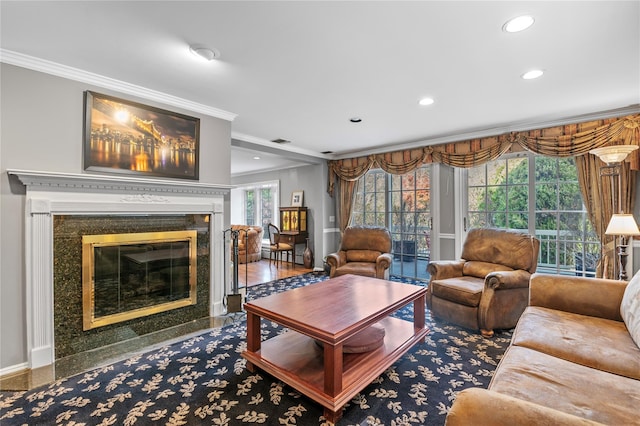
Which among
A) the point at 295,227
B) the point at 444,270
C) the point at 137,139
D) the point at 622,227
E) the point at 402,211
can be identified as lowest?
the point at 444,270

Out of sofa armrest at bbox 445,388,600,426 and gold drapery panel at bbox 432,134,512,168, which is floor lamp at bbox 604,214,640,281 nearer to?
gold drapery panel at bbox 432,134,512,168

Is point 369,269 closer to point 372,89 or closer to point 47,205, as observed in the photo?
point 372,89

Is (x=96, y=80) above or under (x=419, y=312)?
above

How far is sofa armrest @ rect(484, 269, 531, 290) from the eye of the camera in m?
2.69

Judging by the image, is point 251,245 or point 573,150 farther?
point 251,245

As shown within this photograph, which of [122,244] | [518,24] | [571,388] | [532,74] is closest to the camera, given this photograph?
[571,388]

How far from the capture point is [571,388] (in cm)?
120

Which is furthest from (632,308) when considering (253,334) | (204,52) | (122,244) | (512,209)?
(122,244)

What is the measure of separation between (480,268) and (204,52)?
3.40 m

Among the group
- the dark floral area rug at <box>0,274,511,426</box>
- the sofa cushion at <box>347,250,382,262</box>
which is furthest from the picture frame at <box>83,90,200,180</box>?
the sofa cushion at <box>347,250,382,262</box>

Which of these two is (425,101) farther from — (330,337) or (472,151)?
(330,337)

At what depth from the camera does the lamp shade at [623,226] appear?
2.56 metres

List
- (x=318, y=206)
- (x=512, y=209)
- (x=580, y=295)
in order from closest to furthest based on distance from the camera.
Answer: (x=580, y=295) → (x=512, y=209) → (x=318, y=206)

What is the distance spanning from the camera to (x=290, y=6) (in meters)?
1.61
